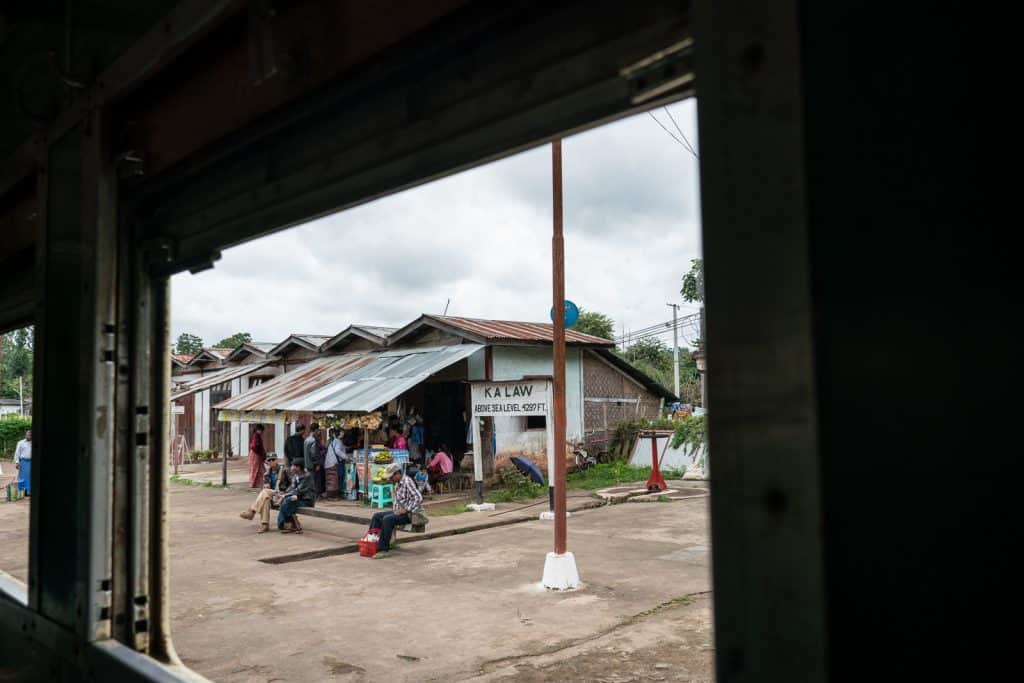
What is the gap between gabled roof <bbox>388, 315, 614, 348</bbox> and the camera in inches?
626

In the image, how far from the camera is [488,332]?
15.9m

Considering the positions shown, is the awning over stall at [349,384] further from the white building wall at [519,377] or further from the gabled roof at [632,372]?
the gabled roof at [632,372]

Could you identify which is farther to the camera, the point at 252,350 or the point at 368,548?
the point at 252,350

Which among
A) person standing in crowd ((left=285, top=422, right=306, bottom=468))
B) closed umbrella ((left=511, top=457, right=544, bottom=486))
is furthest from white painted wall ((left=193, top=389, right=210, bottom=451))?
closed umbrella ((left=511, top=457, right=544, bottom=486))

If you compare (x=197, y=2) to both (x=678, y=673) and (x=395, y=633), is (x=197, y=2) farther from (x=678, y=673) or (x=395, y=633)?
(x=395, y=633)

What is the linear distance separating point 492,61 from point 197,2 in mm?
1068

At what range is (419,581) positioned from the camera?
26.9 feet

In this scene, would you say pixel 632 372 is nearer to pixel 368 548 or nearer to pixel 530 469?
pixel 530 469

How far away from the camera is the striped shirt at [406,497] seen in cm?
1017

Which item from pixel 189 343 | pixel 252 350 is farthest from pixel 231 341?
pixel 252 350

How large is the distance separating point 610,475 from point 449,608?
10.1 metres

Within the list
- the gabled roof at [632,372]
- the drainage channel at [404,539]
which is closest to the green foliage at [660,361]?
the gabled roof at [632,372]

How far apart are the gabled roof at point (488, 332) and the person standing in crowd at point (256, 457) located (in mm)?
3419

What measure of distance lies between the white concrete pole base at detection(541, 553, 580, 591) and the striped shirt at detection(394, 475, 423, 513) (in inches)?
118
